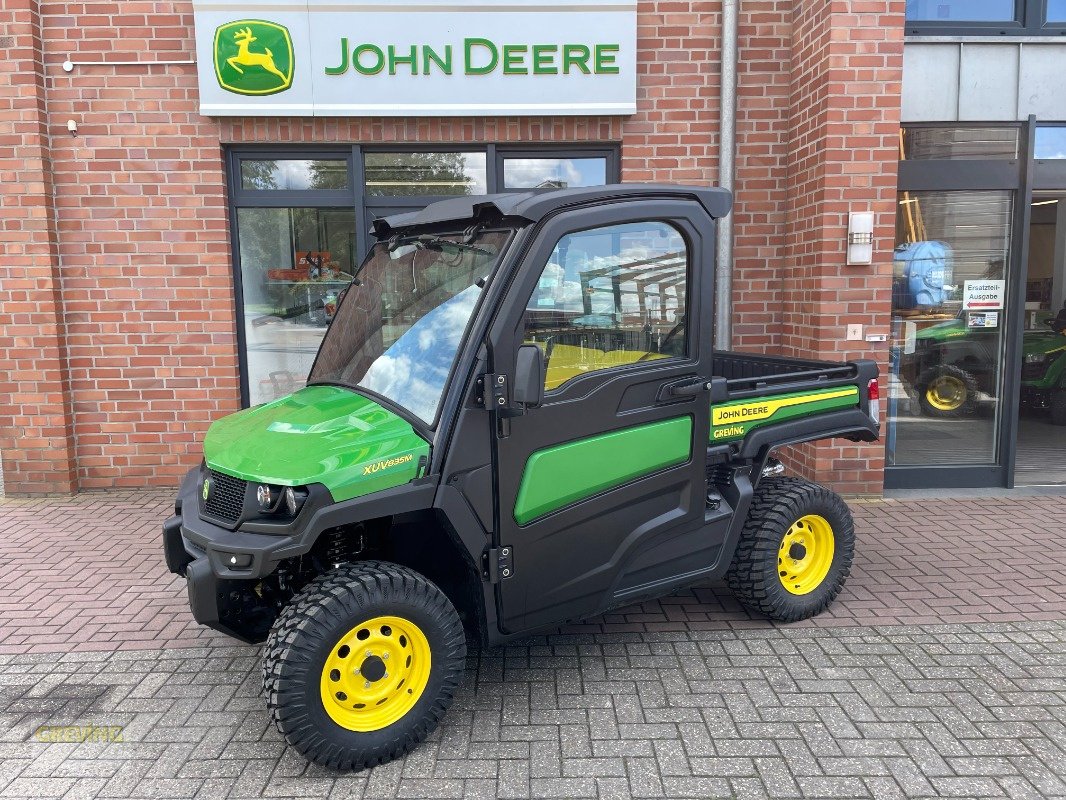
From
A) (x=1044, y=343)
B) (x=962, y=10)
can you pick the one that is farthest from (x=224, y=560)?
(x=1044, y=343)

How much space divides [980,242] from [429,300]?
18.0 feet

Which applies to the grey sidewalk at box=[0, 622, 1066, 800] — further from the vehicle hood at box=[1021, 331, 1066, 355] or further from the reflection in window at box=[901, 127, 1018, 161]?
the vehicle hood at box=[1021, 331, 1066, 355]

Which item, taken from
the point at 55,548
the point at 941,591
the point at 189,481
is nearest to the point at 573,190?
the point at 189,481

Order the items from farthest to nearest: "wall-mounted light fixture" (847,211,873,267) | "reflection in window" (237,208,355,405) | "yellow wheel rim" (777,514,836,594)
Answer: "reflection in window" (237,208,355,405) < "wall-mounted light fixture" (847,211,873,267) < "yellow wheel rim" (777,514,836,594)

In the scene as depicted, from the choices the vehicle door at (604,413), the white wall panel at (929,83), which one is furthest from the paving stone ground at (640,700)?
the white wall panel at (929,83)

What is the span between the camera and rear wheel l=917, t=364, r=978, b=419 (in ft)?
22.6

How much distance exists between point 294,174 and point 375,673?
5095 mm

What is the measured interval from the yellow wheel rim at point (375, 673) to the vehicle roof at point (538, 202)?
1698 mm

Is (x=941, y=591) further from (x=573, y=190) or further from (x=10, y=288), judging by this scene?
(x=10, y=288)

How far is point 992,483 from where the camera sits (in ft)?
22.4

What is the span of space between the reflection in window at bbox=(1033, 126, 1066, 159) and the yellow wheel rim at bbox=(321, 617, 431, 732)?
661 cm

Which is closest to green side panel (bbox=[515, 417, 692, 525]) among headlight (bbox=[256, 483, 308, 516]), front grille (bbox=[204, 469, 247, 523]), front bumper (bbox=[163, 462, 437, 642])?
front bumper (bbox=[163, 462, 437, 642])

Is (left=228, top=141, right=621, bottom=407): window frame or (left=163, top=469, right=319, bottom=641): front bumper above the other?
(left=228, top=141, right=621, bottom=407): window frame

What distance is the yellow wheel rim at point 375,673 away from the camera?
2.91m
